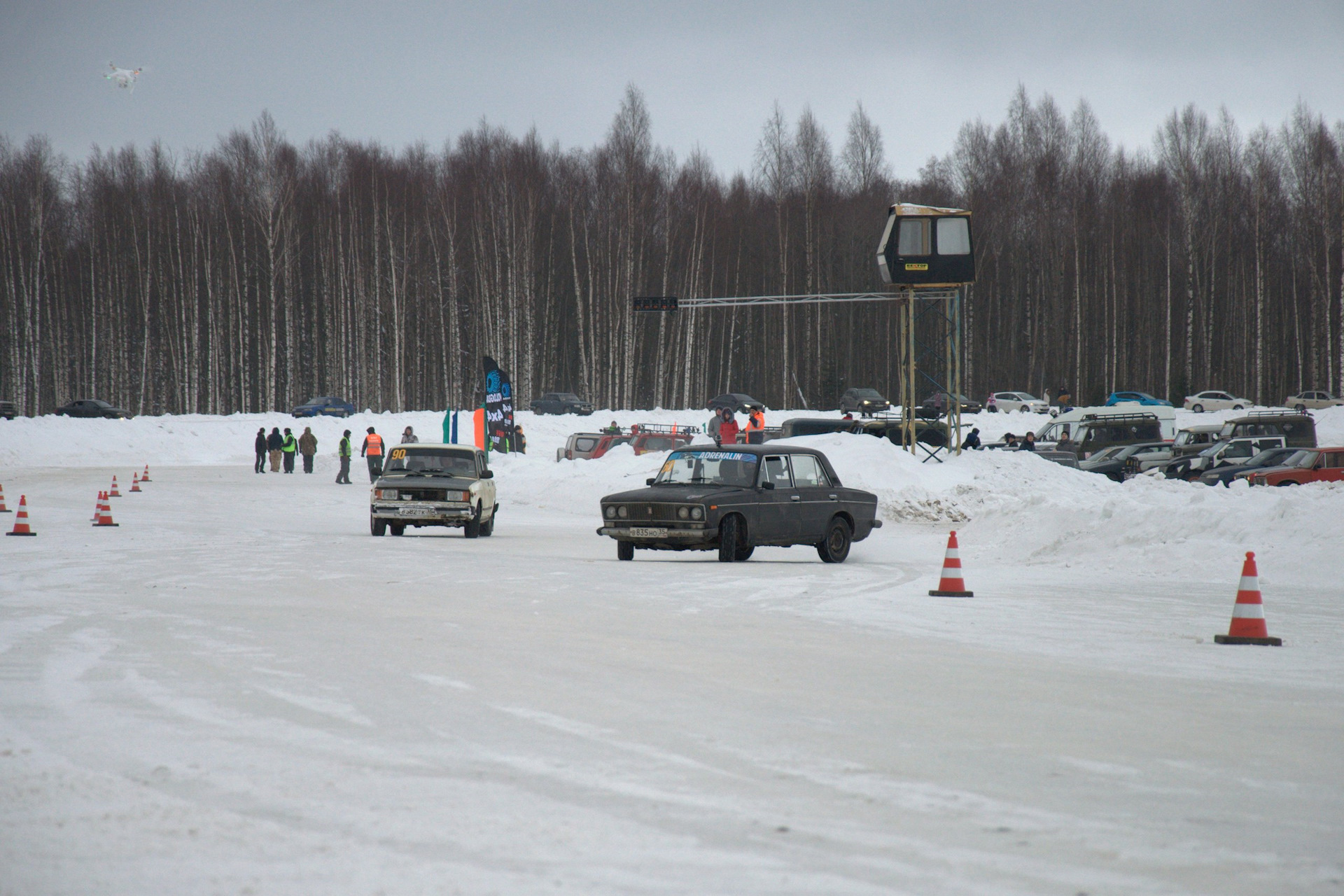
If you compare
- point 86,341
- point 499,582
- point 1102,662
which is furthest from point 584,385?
point 1102,662

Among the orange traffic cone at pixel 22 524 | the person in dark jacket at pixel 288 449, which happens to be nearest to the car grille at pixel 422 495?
the orange traffic cone at pixel 22 524

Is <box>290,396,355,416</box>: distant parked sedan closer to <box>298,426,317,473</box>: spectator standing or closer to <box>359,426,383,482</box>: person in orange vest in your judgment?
<box>298,426,317,473</box>: spectator standing

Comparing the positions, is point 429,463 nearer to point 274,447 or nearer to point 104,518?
point 104,518

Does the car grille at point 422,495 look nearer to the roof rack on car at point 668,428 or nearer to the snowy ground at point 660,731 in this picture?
the snowy ground at point 660,731

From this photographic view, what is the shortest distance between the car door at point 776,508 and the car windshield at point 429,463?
7080 mm

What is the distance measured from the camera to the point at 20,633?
9.37 metres

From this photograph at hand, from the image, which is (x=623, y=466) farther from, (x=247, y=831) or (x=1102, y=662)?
(x=247, y=831)

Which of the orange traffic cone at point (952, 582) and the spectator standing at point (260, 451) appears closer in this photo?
the orange traffic cone at point (952, 582)

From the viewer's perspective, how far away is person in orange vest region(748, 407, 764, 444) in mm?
30125

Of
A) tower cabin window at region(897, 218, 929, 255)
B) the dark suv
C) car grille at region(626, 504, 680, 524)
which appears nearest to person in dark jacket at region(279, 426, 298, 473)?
tower cabin window at region(897, 218, 929, 255)


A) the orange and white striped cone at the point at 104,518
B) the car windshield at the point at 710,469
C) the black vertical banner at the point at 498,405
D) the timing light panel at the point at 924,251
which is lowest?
the orange and white striped cone at the point at 104,518

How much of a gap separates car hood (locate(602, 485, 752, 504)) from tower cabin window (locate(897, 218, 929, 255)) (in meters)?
18.2

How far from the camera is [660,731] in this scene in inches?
244

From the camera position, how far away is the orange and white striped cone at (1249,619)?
31.7 feet
